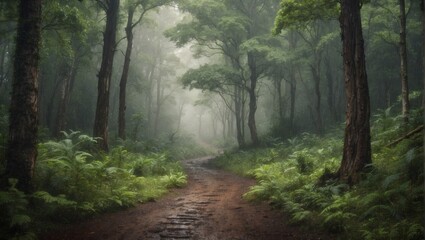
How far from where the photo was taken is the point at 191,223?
27.2 ft

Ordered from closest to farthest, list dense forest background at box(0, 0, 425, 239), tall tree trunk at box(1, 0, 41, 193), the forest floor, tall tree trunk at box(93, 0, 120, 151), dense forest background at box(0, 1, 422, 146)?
the forest floor
tall tree trunk at box(1, 0, 41, 193)
dense forest background at box(0, 0, 425, 239)
tall tree trunk at box(93, 0, 120, 151)
dense forest background at box(0, 1, 422, 146)

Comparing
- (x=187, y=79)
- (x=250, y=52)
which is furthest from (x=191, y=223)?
(x=250, y=52)

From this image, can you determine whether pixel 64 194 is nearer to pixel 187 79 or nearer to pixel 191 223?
pixel 191 223

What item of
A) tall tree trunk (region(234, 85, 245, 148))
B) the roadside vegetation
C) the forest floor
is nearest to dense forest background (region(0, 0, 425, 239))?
the roadside vegetation

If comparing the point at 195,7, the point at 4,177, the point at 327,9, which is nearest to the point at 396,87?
the point at 195,7

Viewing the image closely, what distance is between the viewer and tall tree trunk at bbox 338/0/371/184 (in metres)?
9.19

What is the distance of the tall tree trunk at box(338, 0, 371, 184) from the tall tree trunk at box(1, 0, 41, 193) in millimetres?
8427

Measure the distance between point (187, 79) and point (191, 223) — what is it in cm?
2028

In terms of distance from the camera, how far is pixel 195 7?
2580 cm

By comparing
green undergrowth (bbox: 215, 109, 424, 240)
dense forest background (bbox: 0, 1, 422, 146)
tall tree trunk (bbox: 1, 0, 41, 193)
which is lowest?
green undergrowth (bbox: 215, 109, 424, 240)

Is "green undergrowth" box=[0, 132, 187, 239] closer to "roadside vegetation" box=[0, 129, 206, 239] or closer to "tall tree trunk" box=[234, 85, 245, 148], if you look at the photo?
"roadside vegetation" box=[0, 129, 206, 239]

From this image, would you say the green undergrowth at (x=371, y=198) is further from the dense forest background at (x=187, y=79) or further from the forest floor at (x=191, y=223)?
the forest floor at (x=191, y=223)

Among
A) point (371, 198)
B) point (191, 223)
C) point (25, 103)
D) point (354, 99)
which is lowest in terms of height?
point (191, 223)

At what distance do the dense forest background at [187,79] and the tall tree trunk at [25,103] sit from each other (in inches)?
2.5
